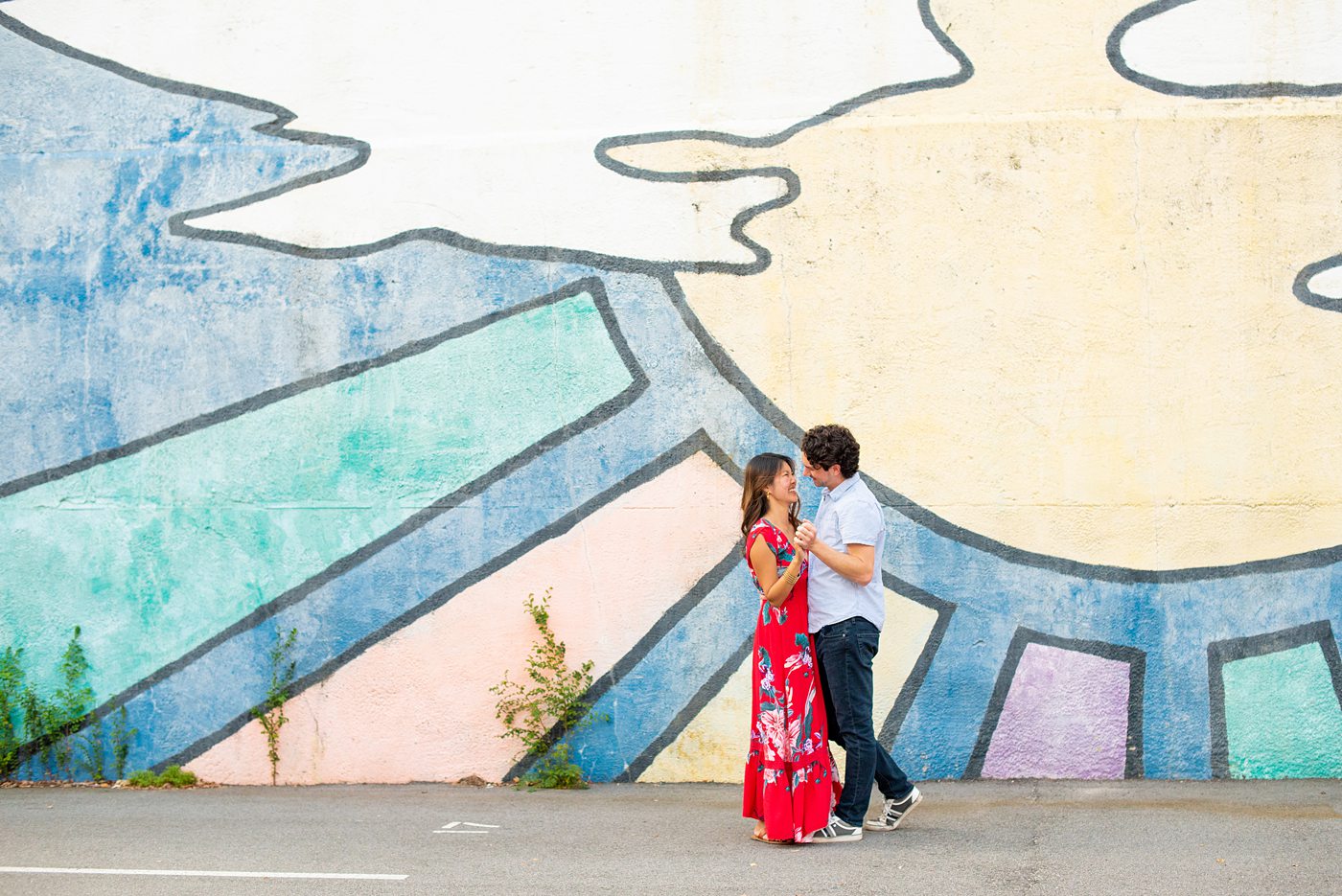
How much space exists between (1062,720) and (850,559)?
1.84 metres

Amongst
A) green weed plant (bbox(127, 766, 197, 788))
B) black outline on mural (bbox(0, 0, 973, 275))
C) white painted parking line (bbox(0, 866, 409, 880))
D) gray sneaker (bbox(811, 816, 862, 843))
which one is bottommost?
green weed plant (bbox(127, 766, 197, 788))

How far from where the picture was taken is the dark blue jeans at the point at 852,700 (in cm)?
519

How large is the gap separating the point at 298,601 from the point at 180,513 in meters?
0.79

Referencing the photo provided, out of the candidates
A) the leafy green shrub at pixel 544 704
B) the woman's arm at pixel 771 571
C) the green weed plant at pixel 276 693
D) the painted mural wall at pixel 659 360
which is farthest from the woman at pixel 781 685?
the green weed plant at pixel 276 693

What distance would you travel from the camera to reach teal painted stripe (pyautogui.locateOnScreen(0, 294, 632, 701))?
681cm

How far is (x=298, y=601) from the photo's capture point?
6.86m

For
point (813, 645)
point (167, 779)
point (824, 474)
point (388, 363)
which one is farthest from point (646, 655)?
point (167, 779)

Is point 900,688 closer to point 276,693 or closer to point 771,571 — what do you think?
point 771,571

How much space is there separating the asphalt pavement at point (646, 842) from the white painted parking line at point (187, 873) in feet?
0.04

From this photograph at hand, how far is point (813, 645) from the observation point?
532cm

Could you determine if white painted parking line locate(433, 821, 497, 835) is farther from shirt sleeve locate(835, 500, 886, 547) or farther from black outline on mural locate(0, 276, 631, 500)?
black outline on mural locate(0, 276, 631, 500)

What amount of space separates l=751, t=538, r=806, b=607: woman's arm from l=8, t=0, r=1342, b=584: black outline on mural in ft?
5.03

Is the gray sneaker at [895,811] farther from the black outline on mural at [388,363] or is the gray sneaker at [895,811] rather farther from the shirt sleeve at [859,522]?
the black outline on mural at [388,363]

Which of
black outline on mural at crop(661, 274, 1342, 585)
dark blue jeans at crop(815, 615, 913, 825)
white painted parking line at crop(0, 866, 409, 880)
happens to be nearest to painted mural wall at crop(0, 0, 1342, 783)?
black outline on mural at crop(661, 274, 1342, 585)
